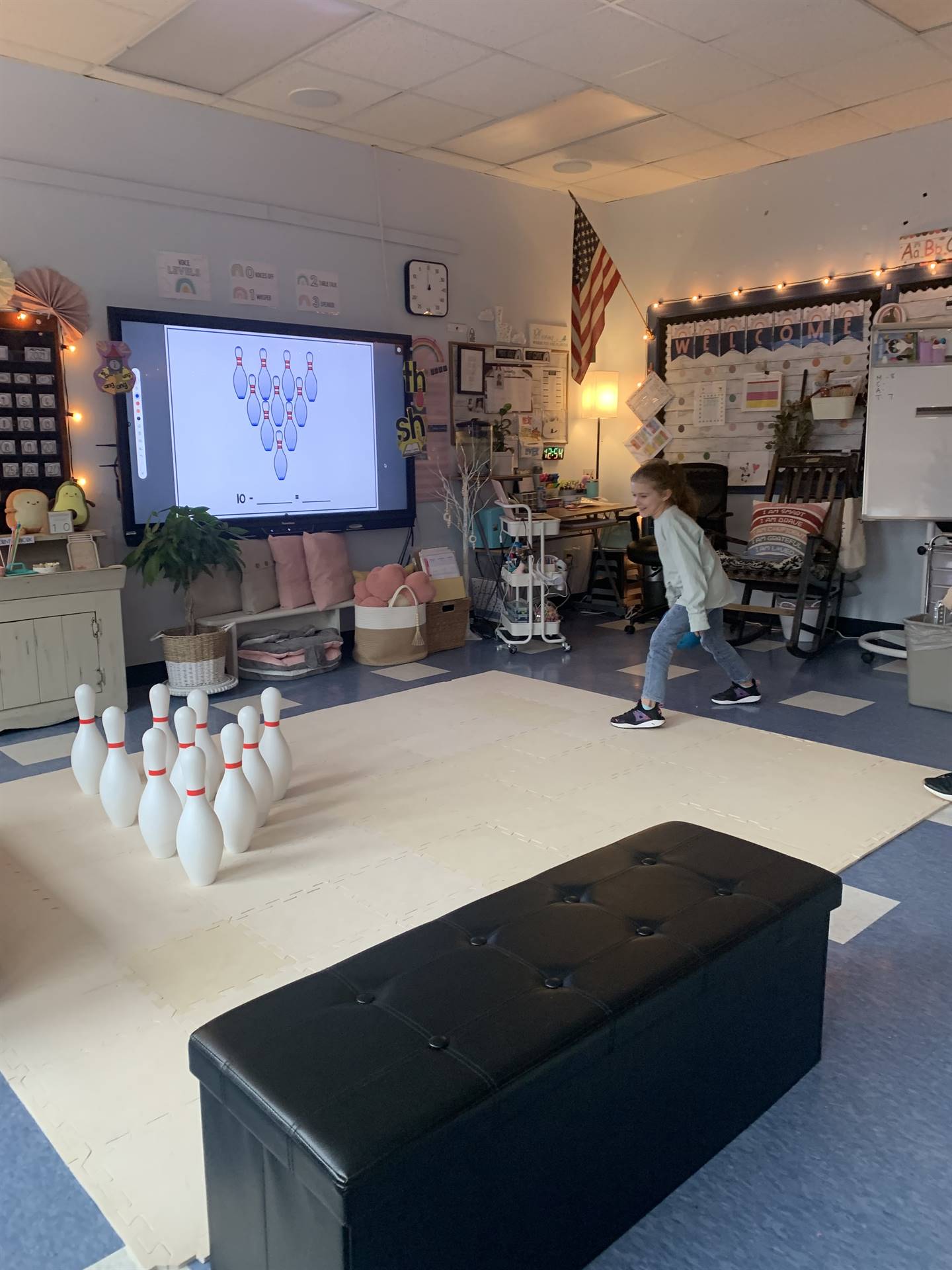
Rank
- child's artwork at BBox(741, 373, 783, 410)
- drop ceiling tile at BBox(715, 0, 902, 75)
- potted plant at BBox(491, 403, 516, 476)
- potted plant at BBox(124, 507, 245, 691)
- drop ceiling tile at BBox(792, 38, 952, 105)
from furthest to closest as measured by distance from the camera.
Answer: potted plant at BBox(491, 403, 516, 476), child's artwork at BBox(741, 373, 783, 410), potted plant at BBox(124, 507, 245, 691), drop ceiling tile at BBox(792, 38, 952, 105), drop ceiling tile at BBox(715, 0, 902, 75)

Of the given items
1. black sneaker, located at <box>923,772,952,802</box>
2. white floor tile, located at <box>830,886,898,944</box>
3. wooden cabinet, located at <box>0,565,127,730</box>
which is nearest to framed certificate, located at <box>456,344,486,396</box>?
wooden cabinet, located at <box>0,565,127,730</box>

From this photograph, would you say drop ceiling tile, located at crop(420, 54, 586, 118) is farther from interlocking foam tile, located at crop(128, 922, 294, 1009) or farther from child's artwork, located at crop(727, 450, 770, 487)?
interlocking foam tile, located at crop(128, 922, 294, 1009)

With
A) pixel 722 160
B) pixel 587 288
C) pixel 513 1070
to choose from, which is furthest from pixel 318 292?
pixel 513 1070

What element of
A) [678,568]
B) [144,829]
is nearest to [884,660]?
[678,568]

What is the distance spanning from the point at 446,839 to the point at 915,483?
3846 mm

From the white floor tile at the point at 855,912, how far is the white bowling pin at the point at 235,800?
1699mm

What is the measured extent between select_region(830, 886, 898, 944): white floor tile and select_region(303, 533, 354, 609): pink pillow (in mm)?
3693

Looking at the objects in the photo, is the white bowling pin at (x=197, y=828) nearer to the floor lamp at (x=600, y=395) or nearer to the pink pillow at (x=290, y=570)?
the pink pillow at (x=290, y=570)

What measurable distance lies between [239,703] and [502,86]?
3.42 m

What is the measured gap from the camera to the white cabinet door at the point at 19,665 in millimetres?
4281

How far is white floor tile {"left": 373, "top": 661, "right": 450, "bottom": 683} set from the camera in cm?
536

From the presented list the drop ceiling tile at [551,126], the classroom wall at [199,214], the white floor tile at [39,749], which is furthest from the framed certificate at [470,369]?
the white floor tile at [39,749]

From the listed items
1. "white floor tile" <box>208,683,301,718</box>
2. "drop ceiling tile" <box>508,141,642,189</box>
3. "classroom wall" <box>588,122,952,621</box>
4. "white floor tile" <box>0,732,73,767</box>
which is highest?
"drop ceiling tile" <box>508,141,642,189</box>

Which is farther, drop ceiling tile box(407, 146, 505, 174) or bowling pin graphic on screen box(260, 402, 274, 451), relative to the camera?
drop ceiling tile box(407, 146, 505, 174)
